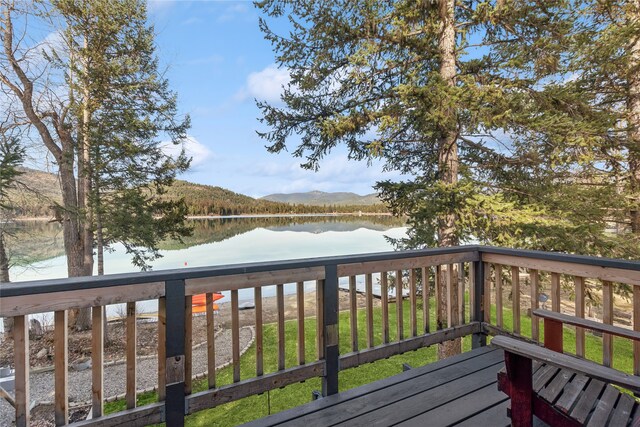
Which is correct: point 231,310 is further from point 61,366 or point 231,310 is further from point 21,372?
point 21,372

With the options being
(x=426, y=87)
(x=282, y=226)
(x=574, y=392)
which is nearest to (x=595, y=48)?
(x=426, y=87)

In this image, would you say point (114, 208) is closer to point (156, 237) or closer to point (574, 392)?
point (156, 237)

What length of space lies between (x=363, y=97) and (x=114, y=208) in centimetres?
653

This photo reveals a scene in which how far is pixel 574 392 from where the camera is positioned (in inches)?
58.1

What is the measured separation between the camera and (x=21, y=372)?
1.50m

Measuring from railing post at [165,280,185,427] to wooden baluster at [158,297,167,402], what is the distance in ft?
0.05

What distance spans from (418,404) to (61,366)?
1922mm

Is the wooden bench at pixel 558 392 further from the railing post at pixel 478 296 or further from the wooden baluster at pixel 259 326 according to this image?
the railing post at pixel 478 296

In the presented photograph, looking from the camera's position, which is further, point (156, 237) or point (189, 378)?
point (156, 237)

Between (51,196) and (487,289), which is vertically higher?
(51,196)

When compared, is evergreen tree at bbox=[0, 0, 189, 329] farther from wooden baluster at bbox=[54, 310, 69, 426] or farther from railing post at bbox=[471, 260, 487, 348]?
railing post at bbox=[471, 260, 487, 348]

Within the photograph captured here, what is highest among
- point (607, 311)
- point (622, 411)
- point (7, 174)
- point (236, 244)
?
point (7, 174)

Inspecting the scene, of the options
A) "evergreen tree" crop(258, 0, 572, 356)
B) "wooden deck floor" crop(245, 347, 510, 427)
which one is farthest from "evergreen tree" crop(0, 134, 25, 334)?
"wooden deck floor" crop(245, 347, 510, 427)

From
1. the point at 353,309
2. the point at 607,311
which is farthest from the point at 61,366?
the point at 607,311
